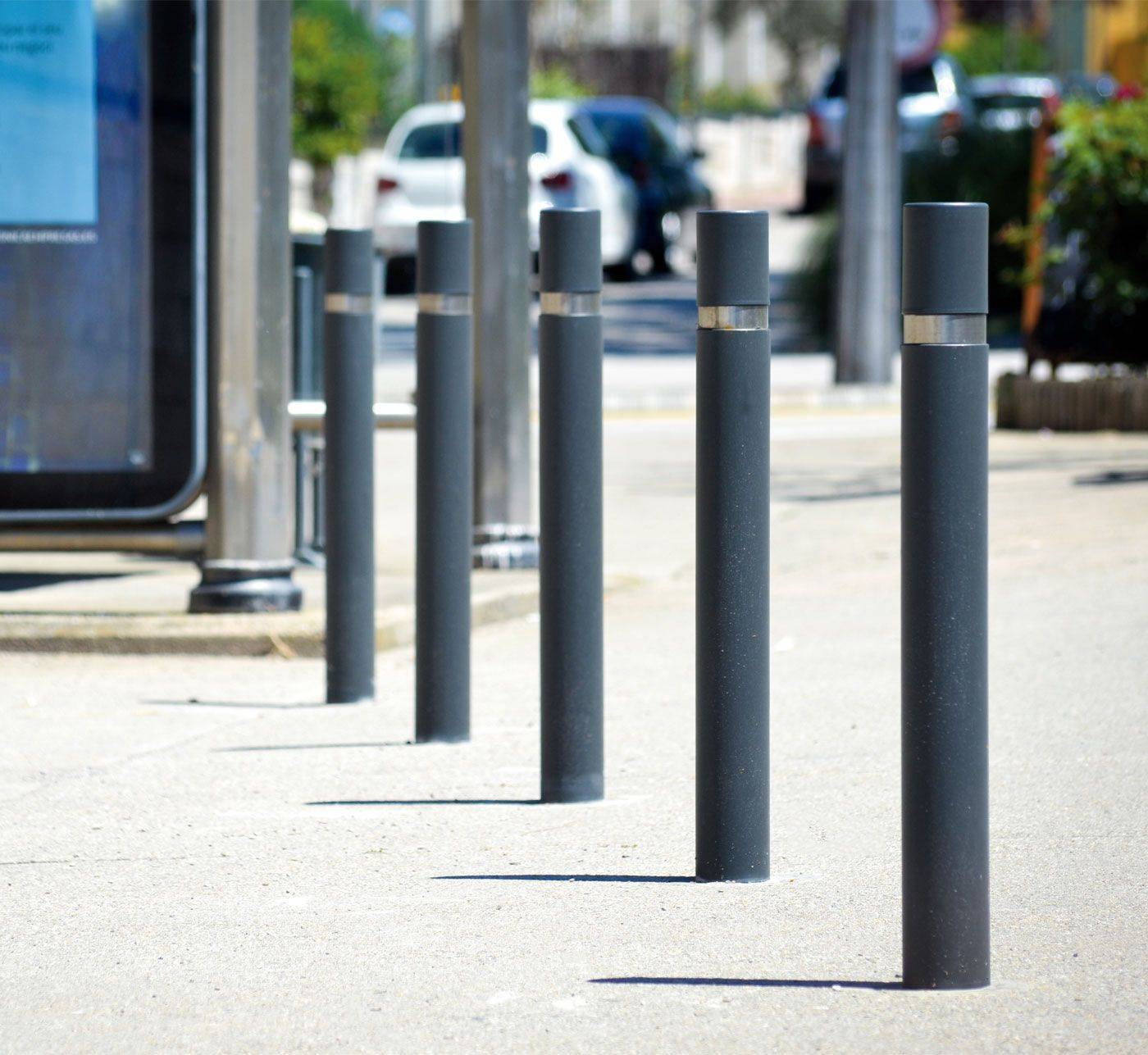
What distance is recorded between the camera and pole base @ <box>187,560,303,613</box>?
682 centimetres

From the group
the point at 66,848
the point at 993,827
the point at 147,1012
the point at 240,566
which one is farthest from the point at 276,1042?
the point at 240,566

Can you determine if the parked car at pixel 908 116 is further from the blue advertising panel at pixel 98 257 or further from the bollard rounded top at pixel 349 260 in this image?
the bollard rounded top at pixel 349 260

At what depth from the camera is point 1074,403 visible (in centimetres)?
1287

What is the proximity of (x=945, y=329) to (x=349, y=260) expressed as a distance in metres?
2.36

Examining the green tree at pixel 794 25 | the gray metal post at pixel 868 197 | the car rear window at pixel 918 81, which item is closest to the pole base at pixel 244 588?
the gray metal post at pixel 868 197

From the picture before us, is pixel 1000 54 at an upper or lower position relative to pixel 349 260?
upper

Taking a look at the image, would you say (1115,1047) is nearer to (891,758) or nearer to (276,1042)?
(276,1042)

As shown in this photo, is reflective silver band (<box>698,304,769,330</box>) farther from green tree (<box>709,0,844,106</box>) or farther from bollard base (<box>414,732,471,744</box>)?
green tree (<box>709,0,844,106</box>)

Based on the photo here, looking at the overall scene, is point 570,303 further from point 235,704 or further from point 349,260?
point 235,704

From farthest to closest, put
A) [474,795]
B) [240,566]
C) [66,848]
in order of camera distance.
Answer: [240,566]
[474,795]
[66,848]

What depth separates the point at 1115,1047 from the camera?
130 inches

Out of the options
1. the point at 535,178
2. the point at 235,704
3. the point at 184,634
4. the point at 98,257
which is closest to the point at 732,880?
the point at 235,704

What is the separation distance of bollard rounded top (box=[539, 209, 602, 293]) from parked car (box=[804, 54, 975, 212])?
15270 mm

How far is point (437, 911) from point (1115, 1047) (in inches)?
46.9
